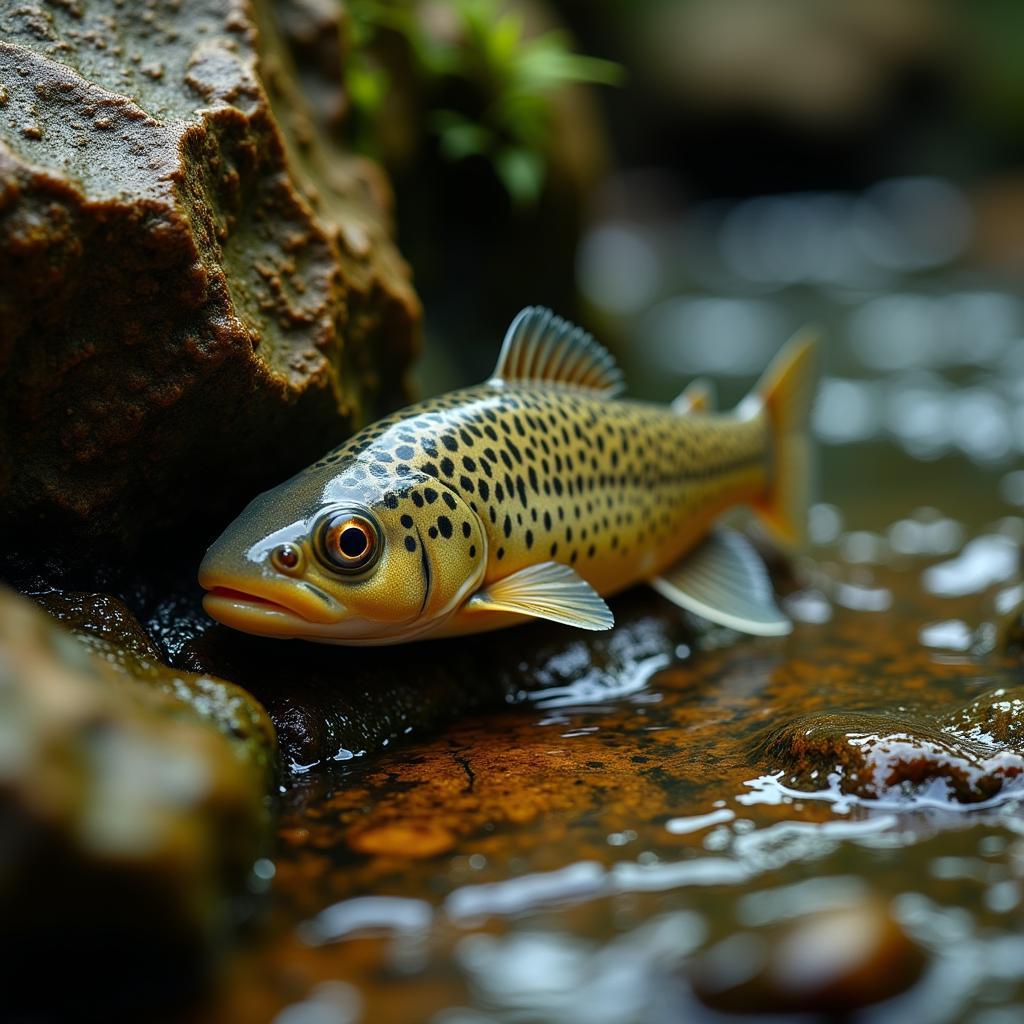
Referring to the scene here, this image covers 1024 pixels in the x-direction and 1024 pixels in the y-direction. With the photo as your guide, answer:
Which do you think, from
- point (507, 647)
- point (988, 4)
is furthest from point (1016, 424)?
point (988, 4)

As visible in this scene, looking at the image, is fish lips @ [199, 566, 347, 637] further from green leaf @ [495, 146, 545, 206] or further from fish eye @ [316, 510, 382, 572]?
green leaf @ [495, 146, 545, 206]

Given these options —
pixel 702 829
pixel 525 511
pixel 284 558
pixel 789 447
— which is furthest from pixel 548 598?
pixel 789 447

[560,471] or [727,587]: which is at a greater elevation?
[560,471]

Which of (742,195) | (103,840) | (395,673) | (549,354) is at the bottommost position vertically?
(742,195)

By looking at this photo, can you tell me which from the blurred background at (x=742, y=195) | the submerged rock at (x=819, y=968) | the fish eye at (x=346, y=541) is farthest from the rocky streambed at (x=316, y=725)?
the blurred background at (x=742, y=195)

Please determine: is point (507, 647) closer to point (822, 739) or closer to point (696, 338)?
point (822, 739)

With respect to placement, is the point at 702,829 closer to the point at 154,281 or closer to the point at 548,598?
the point at 548,598
